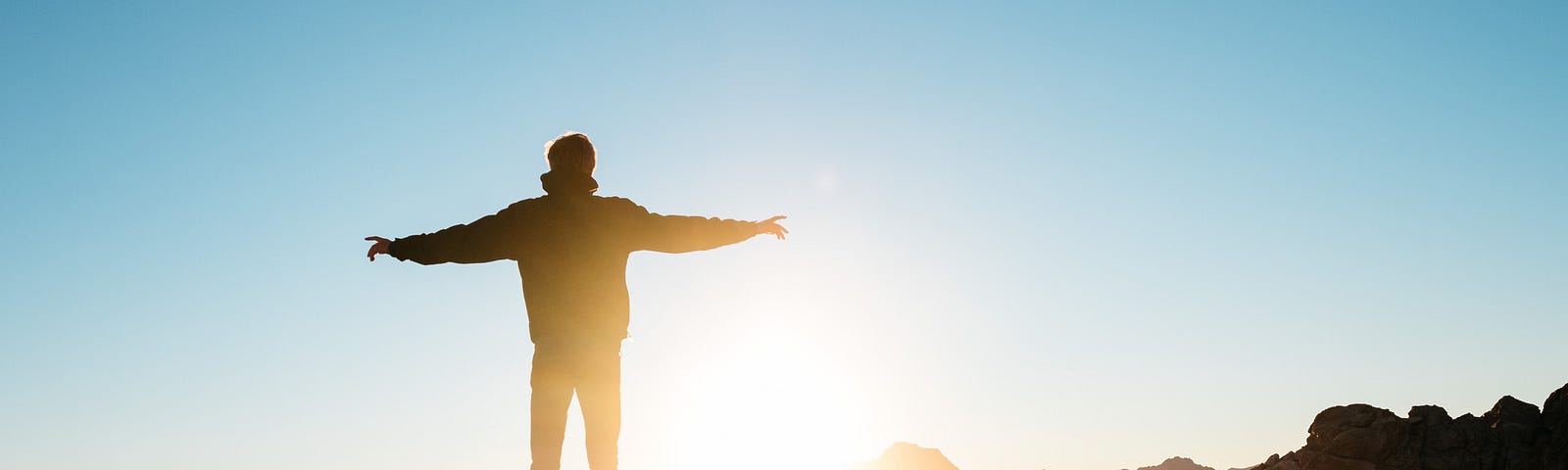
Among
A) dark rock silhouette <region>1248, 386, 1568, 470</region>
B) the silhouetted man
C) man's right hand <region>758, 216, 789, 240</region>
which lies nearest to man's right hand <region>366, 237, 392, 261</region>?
the silhouetted man

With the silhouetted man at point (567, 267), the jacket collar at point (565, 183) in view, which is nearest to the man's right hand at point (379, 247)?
the silhouetted man at point (567, 267)

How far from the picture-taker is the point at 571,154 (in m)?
10.1

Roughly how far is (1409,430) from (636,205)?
75.7ft

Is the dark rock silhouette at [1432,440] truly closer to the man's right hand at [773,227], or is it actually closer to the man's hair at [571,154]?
the man's right hand at [773,227]

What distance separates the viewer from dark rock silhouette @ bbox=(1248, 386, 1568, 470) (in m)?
24.2

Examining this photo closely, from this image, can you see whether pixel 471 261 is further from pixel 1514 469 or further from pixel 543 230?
pixel 1514 469

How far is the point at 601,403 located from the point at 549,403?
0.50 metres

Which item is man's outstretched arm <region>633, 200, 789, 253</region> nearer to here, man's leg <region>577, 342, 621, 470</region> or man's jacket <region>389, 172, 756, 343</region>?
man's jacket <region>389, 172, 756, 343</region>

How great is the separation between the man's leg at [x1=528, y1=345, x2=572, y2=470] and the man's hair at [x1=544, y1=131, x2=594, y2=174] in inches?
72.9

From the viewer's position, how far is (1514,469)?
969 inches

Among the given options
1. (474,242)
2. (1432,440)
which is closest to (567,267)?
(474,242)

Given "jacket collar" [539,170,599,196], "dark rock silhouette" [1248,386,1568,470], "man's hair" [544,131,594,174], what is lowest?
"dark rock silhouette" [1248,386,1568,470]

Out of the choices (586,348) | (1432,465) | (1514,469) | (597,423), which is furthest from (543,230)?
(1514,469)

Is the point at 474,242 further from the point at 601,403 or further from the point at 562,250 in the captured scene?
the point at 601,403
